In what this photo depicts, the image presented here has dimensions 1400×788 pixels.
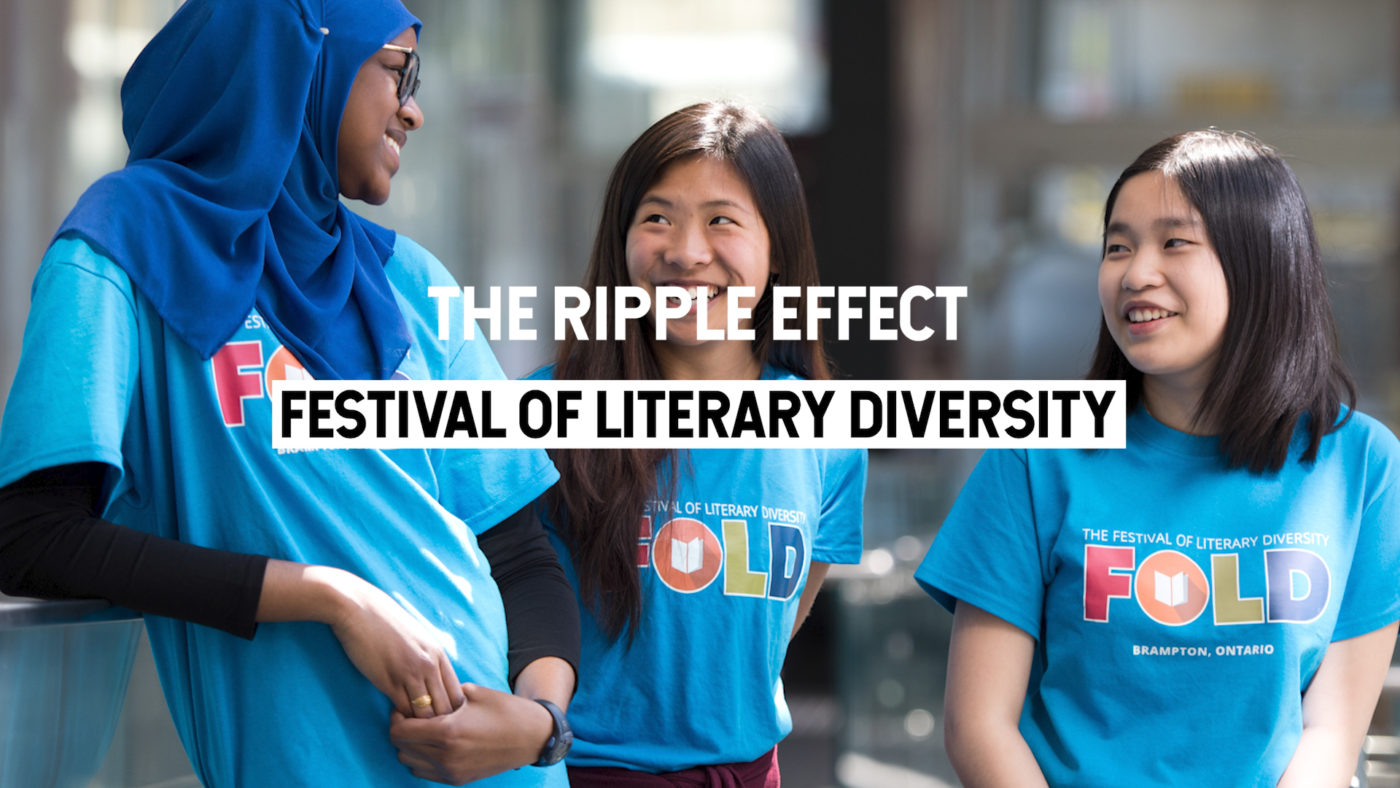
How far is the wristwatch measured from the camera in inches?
58.0

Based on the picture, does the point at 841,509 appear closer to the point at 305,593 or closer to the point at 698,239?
the point at 698,239

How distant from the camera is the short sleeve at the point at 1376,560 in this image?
5.26ft

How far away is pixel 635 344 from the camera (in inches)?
74.6

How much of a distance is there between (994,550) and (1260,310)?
0.40 meters

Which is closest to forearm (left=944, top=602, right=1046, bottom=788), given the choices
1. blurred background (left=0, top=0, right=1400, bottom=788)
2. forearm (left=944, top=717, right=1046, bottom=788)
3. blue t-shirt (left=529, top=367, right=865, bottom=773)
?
forearm (left=944, top=717, right=1046, bottom=788)

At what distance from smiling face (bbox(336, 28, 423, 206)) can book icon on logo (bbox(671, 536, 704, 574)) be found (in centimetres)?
57

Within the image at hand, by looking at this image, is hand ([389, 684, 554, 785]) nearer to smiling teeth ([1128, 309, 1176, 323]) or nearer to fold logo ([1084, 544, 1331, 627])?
fold logo ([1084, 544, 1331, 627])

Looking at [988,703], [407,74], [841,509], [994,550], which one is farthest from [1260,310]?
[407,74]

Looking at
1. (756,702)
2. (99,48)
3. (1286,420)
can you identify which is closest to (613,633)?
(756,702)

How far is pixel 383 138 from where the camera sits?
157cm

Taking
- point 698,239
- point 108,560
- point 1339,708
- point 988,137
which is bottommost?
point 1339,708

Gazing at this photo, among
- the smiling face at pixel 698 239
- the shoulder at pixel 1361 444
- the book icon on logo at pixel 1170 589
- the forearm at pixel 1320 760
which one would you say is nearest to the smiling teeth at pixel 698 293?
the smiling face at pixel 698 239

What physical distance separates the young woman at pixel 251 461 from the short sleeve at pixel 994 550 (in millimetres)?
458

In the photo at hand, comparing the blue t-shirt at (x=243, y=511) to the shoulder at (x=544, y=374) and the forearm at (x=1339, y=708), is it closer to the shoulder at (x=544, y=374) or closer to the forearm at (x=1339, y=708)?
the shoulder at (x=544, y=374)
